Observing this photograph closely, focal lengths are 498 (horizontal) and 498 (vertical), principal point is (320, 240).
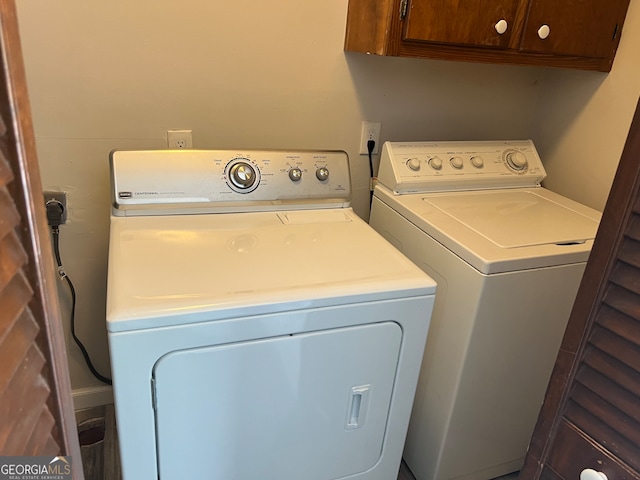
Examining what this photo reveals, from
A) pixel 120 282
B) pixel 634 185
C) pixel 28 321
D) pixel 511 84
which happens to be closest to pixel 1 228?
pixel 28 321

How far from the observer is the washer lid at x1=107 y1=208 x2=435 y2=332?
0.98 m

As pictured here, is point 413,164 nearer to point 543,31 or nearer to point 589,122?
point 543,31

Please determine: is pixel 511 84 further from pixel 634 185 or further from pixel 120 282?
pixel 120 282

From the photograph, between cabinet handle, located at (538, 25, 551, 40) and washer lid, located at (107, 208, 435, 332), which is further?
cabinet handle, located at (538, 25, 551, 40)

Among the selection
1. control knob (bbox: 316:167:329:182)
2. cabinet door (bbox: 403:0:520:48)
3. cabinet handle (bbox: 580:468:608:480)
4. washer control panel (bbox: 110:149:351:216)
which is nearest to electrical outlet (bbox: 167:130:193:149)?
washer control panel (bbox: 110:149:351:216)

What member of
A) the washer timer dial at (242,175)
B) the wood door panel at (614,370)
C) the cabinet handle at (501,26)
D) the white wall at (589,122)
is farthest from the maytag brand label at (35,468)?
the white wall at (589,122)

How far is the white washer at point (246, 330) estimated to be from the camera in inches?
39.3

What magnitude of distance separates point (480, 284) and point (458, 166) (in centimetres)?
61

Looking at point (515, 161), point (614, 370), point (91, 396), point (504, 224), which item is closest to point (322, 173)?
point (504, 224)

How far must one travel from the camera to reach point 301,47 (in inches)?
62.8

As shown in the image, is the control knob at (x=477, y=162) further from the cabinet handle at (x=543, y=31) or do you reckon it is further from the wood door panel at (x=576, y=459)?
the wood door panel at (x=576, y=459)

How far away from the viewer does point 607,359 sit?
0.71 m

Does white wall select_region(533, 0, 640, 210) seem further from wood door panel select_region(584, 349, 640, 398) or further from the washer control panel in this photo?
wood door panel select_region(584, 349, 640, 398)

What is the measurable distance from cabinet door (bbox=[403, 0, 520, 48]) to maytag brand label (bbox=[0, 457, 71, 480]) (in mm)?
1280
